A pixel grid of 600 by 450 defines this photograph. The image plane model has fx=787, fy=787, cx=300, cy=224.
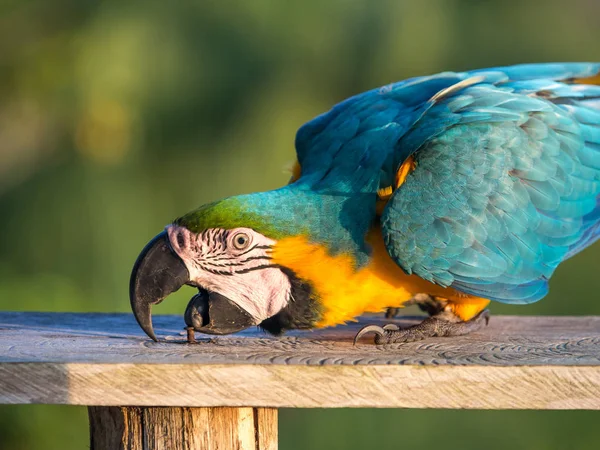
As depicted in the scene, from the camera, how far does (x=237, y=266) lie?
7.19 feet

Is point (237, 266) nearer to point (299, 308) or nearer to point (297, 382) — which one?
point (299, 308)

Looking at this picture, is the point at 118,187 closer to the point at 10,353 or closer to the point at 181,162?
the point at 181,162

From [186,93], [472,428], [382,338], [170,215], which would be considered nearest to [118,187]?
[170,215]

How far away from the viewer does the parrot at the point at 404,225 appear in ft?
7.09

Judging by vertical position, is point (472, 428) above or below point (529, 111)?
below

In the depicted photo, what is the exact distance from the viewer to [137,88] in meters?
4.42

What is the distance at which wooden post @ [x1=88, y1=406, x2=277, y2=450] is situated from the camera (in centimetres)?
181

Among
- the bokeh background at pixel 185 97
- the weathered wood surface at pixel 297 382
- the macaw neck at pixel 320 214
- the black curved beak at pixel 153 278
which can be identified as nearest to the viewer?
the weathered wood surface at pixel 297 382

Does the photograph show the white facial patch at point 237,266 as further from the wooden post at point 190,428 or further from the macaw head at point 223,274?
the wooden post at point 190,428

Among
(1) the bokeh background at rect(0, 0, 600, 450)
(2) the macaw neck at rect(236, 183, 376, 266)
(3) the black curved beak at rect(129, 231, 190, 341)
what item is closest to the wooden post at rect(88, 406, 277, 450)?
(3) the black curved beak at rect(129, 231, 190, 341)

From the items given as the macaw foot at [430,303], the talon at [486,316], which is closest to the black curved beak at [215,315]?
the macaw foot at [430,303]

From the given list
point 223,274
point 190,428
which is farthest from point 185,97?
point 190,428

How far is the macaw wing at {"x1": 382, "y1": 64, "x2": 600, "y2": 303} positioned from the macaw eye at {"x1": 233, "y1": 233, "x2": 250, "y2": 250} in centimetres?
38

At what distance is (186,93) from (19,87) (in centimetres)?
103
